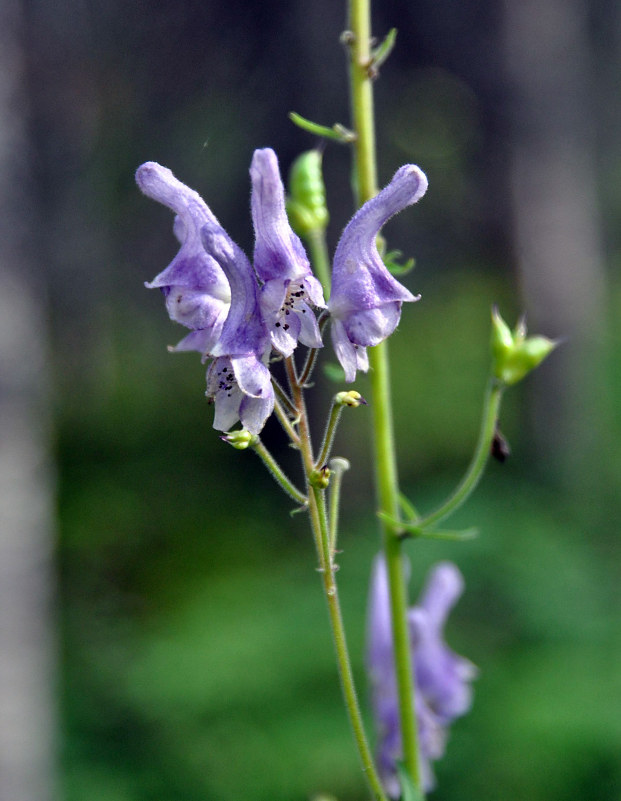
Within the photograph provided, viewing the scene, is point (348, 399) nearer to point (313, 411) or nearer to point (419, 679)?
point (419, 679)

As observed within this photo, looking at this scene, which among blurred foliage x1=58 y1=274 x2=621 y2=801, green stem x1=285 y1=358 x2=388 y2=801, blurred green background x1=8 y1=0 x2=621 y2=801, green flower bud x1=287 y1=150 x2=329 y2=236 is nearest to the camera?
green stem x1=285 y1=358 x2=388 y2=801

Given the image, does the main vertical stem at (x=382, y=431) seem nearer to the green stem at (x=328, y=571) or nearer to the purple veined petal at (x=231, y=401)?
the green stem at (x=328, y=571)

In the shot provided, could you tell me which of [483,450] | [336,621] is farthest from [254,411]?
[483,450]

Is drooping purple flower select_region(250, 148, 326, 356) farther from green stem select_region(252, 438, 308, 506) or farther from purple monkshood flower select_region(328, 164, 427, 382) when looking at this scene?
green stem select_region(252, 438, 308, 506)

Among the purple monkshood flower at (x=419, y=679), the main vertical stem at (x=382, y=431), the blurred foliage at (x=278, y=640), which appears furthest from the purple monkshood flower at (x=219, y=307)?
the blurred foliage at (x=278, y=640)

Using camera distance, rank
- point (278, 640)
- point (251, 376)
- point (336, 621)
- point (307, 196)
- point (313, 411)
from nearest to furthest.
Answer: point (251, 376)
point (336, 621)
point (307, 196)
point (278, 640)
point (313, 411)

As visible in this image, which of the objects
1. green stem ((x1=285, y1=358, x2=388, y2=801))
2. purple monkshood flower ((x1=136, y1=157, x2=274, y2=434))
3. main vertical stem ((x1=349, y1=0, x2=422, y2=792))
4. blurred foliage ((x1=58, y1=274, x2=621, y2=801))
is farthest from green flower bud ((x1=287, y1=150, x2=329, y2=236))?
blurred foliage ((x1=58, y1=274, x2=621, y2=801))
